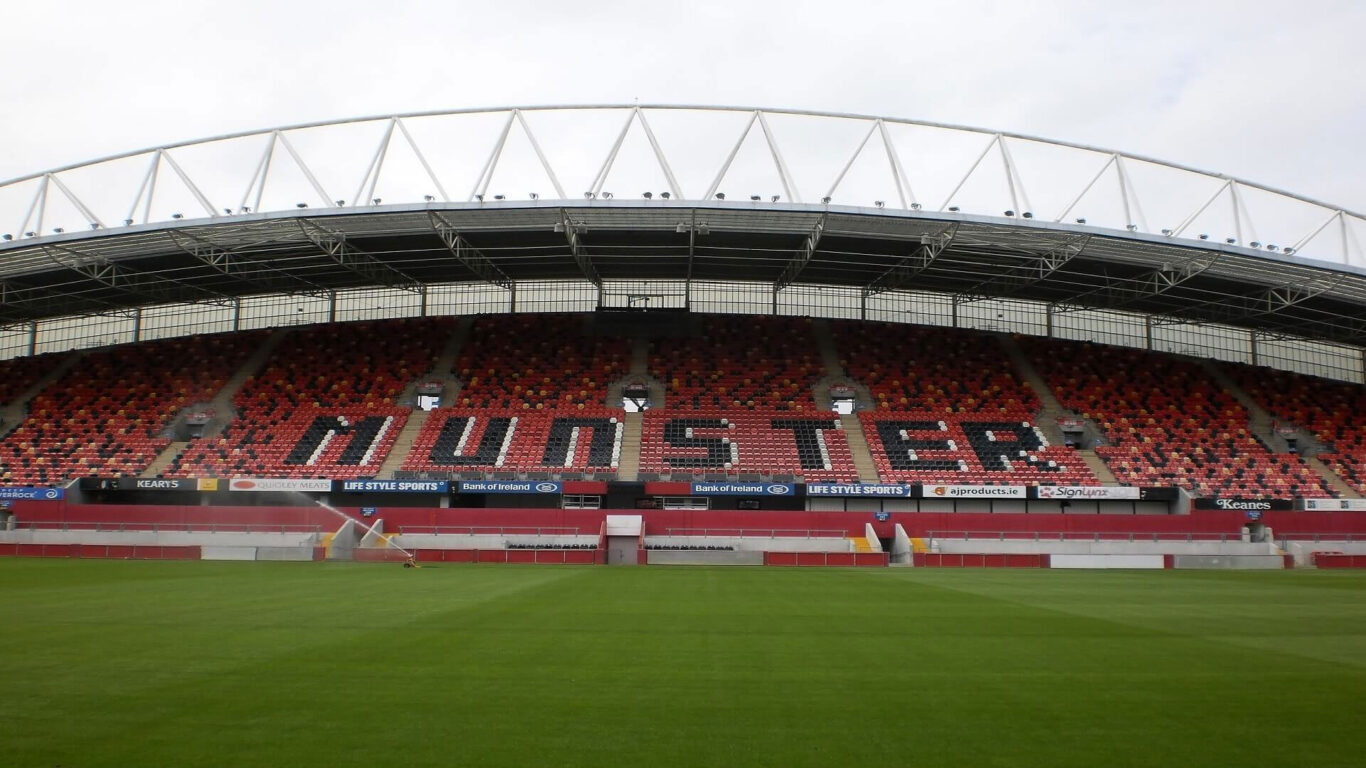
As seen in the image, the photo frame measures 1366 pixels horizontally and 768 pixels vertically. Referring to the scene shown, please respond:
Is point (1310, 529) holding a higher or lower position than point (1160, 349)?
lower

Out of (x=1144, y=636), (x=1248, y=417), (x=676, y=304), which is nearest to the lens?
(x=1144, y=636)

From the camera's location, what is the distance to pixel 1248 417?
56094 millimetres

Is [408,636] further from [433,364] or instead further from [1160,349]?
[1160,349]

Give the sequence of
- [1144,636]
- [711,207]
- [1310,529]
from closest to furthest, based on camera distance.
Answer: [1144,636], [711,207], [1310,529]

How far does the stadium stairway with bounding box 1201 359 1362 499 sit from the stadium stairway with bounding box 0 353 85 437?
72.9m

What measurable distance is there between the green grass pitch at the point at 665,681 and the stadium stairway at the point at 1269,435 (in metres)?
35.0

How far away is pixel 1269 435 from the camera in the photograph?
54562 mm

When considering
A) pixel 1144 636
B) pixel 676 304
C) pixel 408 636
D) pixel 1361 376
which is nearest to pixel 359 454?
pixel 676 304

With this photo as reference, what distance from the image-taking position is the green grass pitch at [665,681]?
26.9 feet

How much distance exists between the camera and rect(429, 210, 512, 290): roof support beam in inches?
1747

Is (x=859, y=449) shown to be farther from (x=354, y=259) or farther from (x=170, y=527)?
(x=170, y=527)

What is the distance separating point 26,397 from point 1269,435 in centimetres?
7508

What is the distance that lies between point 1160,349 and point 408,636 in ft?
195

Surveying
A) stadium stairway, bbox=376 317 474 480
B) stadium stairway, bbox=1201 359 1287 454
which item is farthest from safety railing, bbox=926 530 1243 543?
stadium stairway, bbox=376 317 474 480
